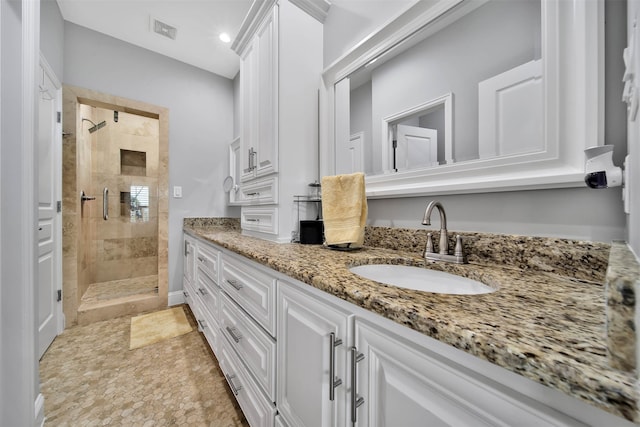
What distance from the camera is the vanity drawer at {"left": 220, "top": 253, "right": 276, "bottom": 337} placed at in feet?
2.67

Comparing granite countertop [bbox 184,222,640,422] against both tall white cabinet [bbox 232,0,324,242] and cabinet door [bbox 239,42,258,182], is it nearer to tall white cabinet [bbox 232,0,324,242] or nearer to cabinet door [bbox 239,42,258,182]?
tall white cabinet [bbox 232,0,324,242]

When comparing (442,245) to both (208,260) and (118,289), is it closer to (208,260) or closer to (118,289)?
(208,260)

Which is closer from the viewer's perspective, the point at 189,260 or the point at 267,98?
the point at 267,98

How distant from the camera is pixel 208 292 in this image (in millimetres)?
1542

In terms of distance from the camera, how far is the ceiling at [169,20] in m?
1.80

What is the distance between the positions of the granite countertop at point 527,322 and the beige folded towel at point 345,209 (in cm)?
38

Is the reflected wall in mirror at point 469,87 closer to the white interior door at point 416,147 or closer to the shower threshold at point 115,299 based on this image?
the white interior door at point 416,147

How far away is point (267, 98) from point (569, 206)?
4.77 ft

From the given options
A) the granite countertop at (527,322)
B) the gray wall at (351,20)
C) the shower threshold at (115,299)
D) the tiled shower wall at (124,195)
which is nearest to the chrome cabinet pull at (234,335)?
the granite countertop at (527,322)

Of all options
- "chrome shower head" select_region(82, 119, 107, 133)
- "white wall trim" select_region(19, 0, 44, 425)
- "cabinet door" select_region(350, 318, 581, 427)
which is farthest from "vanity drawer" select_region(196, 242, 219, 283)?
"chrome shower head" select_region(82, 119, 107, 133)

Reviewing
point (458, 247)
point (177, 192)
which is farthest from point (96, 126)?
point (458, 247)

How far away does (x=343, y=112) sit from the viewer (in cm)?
134

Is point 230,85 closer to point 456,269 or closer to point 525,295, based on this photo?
point 456,269

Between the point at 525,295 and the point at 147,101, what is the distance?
3021 mm
